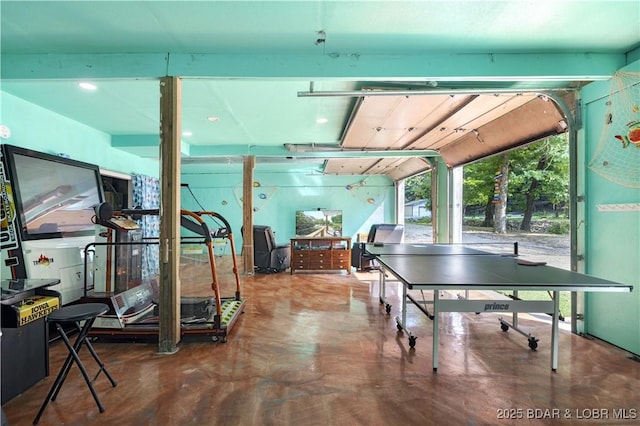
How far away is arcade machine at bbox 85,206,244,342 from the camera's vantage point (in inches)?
124

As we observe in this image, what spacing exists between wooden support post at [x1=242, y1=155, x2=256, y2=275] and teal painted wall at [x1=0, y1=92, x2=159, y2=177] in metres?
2.44

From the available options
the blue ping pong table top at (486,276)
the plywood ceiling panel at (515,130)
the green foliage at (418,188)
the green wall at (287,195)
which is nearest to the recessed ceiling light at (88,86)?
the blue ping pong table top at (486,276)

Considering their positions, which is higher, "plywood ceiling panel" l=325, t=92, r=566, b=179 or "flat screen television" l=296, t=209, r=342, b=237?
"plywood ceiling panel" l=325, t=92, r=566, b=179

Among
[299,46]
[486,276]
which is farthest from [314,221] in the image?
[486,276]

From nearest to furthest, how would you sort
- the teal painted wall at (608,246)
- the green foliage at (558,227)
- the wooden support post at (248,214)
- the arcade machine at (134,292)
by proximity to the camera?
the teal painted wall at (608,246) → the arcade machine at (134,292) → the green foliage at (558,227) → the wooden support post at (248,214)

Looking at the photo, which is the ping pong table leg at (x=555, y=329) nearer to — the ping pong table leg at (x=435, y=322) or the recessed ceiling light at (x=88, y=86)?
the ping pong table leg at (x=435, y=322)

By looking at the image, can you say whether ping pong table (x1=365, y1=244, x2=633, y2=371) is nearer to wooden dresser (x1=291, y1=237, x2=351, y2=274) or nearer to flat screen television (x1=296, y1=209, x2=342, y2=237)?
wooden dresser (x1=291, y1=237, x2=351, y2=274)

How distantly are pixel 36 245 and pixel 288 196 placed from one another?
6919 millimetres

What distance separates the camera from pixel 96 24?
8.06 feet

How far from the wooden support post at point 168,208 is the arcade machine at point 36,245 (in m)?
0.84

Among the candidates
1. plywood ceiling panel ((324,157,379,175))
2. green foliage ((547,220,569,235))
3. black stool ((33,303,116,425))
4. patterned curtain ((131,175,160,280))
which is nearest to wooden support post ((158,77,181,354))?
black stool ((33,303,116,425))

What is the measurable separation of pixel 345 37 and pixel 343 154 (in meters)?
4.00

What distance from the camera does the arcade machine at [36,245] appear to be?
6.84 ft

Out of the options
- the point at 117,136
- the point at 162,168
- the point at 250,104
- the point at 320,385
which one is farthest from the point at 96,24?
the point at 117,136
